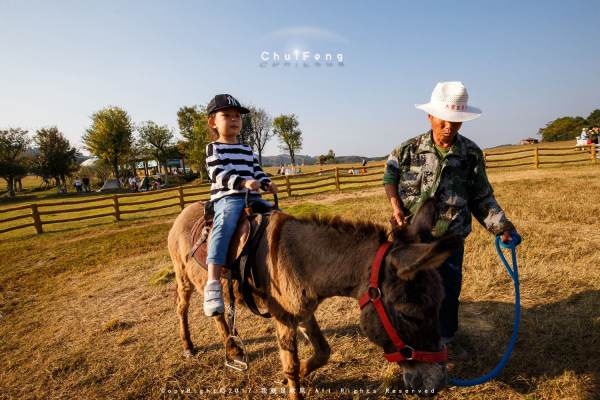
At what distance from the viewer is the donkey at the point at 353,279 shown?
1.91 meters

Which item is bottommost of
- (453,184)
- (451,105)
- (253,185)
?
(453,184)

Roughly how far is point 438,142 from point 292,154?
72385mm

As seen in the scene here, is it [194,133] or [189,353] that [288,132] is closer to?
[194,133]

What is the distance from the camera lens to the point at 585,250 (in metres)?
5.46

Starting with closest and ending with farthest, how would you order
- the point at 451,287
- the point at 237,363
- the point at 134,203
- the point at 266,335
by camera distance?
the point at 451,287, the point at 237,363, the point at 266,335, the point at 134,203

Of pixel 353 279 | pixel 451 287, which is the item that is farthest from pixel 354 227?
pixel 451 287

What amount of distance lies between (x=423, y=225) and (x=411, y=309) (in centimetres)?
57

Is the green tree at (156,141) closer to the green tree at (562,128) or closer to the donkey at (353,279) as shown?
the donkey at (353,279)

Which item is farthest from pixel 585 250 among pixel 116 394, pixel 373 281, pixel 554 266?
pixel 116 394

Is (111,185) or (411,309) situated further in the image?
(111,185)

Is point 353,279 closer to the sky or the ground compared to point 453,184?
closer to the ground

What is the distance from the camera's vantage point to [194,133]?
53406mm

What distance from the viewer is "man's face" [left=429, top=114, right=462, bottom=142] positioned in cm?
274

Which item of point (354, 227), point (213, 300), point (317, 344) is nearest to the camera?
point (354, 227)
